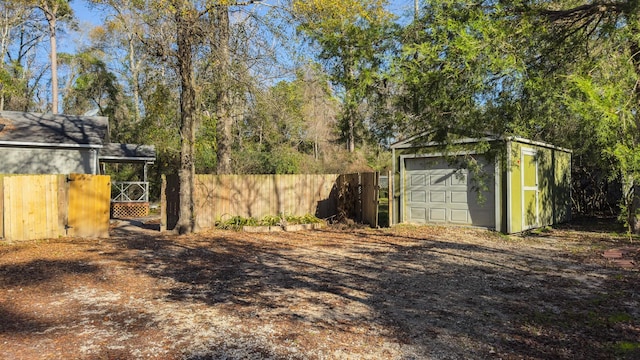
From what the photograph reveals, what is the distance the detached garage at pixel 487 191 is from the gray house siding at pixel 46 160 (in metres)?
10.0

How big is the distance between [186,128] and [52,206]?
11.6 feet

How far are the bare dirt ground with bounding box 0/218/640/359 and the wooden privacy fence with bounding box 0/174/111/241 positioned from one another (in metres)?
0.68

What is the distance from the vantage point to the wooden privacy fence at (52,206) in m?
9.27

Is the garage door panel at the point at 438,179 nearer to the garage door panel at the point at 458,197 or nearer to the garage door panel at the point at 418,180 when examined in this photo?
the garage door panel at the point at 418,180

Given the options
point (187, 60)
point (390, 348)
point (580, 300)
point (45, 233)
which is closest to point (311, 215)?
point (187, 60)

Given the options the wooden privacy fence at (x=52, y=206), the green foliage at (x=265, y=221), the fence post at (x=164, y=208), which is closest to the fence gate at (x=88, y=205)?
the wooden privacy fence at (x=52, y=206)

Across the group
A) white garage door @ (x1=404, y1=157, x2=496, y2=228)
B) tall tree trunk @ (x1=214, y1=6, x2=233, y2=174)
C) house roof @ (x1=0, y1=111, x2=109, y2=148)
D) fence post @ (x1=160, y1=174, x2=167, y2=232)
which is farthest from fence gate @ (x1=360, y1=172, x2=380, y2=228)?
house roof @ (x1=0, y1=111, x2=109, y2=148)

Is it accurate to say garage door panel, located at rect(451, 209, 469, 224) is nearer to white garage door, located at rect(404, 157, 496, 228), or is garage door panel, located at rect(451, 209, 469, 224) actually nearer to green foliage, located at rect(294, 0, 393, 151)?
white garage door, located at rect(404, 157, 496, 228)

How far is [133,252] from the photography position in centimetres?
834

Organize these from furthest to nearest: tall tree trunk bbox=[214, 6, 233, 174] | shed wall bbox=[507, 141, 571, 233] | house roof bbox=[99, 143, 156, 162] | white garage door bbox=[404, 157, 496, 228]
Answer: house roof bbox=[99, 143, 156, 162]
white garage door bbox=[404, 157, 496, 228]
shed wall bbox=[507, 141, 571, 233]
tall tree trunk bbox=[214, 6, 233, 174]

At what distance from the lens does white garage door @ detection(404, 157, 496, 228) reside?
11648mm

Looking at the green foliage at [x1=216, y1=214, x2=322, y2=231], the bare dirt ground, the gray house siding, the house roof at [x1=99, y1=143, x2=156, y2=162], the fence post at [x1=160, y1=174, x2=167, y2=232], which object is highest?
the house roof at [x1=99, y1=143, x2=156, y2=162]

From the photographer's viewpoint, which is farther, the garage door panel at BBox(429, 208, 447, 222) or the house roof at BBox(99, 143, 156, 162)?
the house roof at BBox(99, 143, 156, 162)

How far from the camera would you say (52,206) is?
984cm
